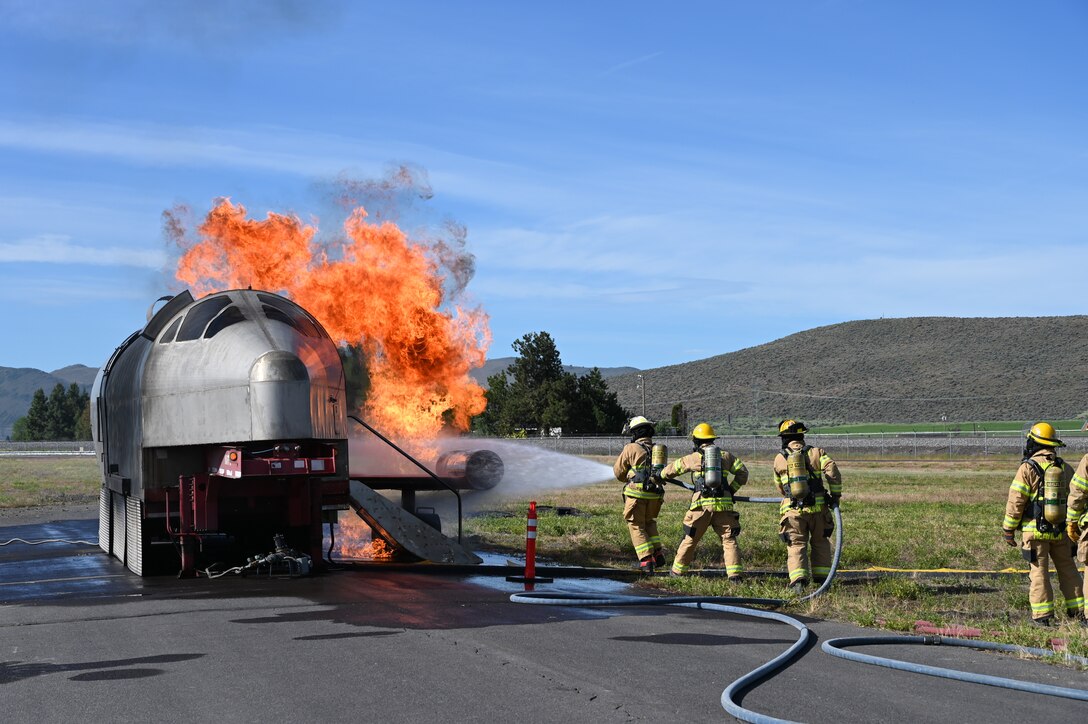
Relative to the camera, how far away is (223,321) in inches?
547

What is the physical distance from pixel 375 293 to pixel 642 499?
744 cm

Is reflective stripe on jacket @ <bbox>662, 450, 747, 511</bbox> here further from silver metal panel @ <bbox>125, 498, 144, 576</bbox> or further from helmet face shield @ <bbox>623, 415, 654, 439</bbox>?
silver metal panel @ <bbox>125, 498, 144, 576</bbox>

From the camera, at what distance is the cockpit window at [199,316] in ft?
46.0

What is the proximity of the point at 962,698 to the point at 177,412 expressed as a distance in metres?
9.72

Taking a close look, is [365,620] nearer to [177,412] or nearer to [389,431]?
[177,412]

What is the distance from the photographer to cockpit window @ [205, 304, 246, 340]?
13805mm

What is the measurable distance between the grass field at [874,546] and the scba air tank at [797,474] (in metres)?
1.14

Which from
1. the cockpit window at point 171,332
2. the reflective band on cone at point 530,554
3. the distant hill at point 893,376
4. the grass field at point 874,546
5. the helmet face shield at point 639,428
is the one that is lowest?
the grass field at point 874,546

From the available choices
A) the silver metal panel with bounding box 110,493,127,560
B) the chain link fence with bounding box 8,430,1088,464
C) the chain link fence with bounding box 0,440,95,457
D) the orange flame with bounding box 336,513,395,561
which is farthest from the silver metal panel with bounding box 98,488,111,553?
the chain link fence with bounding box 0,440,95,457

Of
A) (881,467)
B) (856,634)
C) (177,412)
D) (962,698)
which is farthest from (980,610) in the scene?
(881,467)

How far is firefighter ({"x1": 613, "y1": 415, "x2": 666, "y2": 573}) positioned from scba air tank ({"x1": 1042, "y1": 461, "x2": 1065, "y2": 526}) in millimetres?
4777

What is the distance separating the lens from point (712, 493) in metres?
13.7

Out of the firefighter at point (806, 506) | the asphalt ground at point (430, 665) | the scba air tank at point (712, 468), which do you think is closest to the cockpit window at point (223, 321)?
the asphalt ground at point (430, 665)

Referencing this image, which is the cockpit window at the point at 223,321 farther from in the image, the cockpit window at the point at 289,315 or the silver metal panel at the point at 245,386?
the cockpit window at the point at 289,315
